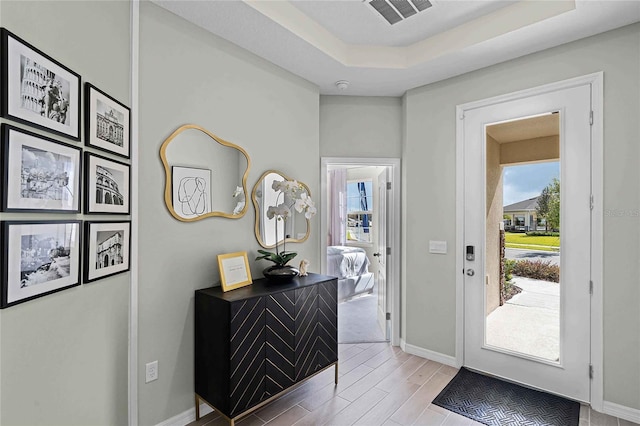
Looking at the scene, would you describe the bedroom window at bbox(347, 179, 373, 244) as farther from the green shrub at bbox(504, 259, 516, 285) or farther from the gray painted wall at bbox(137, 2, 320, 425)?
the gray painted wall at bbox(137, 2, 320, 425)

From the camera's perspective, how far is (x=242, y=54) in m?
2.58

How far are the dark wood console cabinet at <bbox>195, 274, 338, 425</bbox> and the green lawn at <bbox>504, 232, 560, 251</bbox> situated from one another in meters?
1.65

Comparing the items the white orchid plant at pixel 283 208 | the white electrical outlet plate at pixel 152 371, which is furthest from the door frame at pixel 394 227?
the white electrical outlet plate at pixel 152 371

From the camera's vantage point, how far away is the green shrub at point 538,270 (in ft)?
8.41

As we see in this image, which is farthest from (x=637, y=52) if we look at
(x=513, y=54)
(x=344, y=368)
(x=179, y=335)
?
(x=179, y=335)

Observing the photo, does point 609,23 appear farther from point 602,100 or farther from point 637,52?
point 602,100

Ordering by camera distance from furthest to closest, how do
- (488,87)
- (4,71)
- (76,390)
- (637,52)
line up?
1. (488,87)
2. (637,52)
3. (76,390)
4. (4,71)

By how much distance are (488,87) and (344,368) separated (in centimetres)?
279

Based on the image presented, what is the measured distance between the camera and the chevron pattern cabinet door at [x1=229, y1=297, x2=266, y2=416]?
1.98 metres

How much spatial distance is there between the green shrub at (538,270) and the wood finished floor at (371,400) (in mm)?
926

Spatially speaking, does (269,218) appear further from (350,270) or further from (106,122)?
(350,270)

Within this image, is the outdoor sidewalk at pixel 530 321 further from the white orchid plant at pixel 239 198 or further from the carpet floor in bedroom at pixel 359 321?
the white orchid plant at pixel 239 198

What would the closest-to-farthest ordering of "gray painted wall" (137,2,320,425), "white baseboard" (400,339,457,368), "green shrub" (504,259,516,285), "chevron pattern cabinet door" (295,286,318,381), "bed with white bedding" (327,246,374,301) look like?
"gray painted wall" (137,2,320,425) → "chevron pattern cabinet door" (295,286,318,381) → "green shrub" (504,259,516,285) → "white baseboard" (400,339,457,368) → "bed with white bedding" (327,246,374,301)

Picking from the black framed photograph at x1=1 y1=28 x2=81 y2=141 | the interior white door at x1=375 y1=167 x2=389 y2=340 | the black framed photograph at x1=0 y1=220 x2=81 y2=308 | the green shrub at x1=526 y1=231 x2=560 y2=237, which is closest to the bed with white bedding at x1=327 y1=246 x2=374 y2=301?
the interior white door at x1=375 y1=167 x2=389 y2=340
